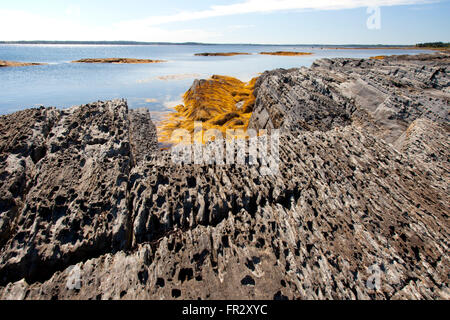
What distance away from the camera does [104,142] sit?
228 inches

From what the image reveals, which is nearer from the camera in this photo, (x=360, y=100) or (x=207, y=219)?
(x=207, y=219)

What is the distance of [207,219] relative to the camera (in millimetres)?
4723

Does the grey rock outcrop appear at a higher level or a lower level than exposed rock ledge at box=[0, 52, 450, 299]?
higher

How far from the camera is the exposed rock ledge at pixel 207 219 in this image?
3.73 m

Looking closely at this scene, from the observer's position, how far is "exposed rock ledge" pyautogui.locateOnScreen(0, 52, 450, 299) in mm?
3732

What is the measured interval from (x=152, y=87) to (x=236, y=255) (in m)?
36.4

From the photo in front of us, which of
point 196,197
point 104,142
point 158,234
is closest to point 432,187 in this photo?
point 196,197

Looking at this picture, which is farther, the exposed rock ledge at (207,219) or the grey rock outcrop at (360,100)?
the grey rock outcrop at (360,100)

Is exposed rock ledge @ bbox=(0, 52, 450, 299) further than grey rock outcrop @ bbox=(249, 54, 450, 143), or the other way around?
grey rock outcrop @ bbox=(249, 54, 450, 143)

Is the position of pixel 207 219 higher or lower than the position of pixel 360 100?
lower
